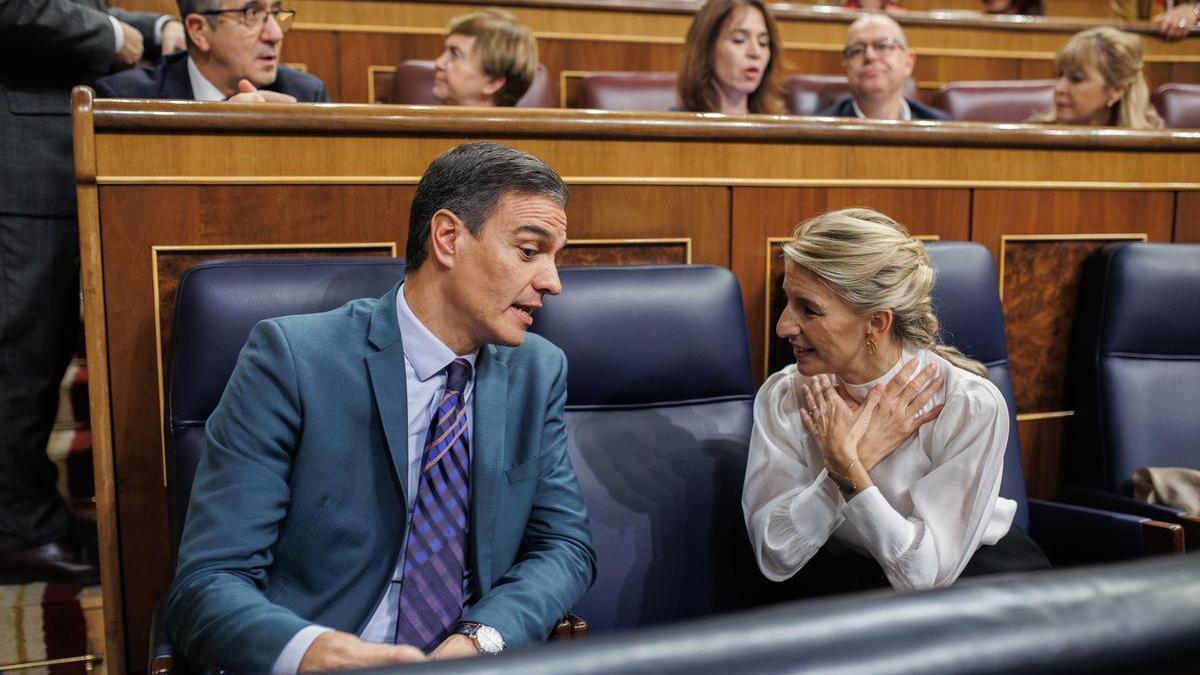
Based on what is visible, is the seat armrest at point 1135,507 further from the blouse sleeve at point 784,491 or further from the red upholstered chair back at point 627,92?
the red upholstered chair back at point 627,92

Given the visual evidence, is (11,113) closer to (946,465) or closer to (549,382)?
(549,382)

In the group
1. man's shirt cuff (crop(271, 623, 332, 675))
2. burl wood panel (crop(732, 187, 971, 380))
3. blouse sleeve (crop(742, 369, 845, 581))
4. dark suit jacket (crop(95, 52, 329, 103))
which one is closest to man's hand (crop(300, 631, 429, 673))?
man's shirt cuff (crop(271, 623, 332, 675))

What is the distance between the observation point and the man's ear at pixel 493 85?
5.15 ft

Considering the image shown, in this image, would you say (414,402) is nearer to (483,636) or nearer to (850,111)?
(483,636)

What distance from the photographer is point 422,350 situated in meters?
0.78

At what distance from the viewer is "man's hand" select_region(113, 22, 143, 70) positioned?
4.25 ft

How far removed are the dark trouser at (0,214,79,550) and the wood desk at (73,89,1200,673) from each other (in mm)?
358

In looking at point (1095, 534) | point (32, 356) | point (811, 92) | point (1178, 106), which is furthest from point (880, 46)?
point (32, 356)

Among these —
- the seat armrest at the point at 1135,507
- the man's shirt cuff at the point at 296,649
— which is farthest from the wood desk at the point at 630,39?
the man's shirt cuff at the point at 296,649

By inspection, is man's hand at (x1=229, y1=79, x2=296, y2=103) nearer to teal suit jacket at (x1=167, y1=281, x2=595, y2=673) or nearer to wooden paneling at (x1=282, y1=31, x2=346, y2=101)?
teal suit jacket at (x1=167, y1=281, x2=595, y2=673)

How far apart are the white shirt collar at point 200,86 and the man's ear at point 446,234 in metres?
0.62

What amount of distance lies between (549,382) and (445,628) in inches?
7.5

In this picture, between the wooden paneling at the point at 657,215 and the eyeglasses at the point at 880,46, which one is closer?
the wooden paneling at the point at 657,215

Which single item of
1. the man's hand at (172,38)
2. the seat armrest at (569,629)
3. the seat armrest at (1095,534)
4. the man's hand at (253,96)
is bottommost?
the seat armrest at (1095,534)
